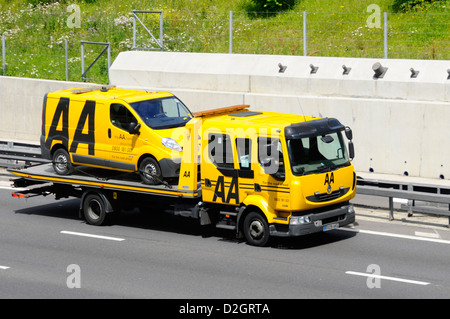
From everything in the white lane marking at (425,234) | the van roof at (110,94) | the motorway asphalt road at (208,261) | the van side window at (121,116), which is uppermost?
the van roof at (110,94)

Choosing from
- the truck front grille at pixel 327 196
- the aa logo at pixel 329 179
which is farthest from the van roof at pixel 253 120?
the truck front grille at pixel 327 196

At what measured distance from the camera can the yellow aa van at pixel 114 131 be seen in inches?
635

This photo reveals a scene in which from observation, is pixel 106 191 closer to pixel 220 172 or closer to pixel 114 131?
pixel 114 131

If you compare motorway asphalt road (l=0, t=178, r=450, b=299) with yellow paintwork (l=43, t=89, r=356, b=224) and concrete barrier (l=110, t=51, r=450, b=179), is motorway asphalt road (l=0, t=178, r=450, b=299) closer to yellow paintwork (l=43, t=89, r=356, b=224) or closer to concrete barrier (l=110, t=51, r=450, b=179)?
yellow paintwork (l=43, t=89, r=356, b=224)

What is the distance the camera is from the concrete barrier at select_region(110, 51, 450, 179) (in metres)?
19.4

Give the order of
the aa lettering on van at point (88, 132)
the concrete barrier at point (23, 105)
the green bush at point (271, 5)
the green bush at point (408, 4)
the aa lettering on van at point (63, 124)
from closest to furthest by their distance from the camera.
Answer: the aa lettering on van at point (88, 132)
the aa lettering on van at point (63, 124)
the concrete barrier at point (23, 105)
the green bush at point (408, 4)
the green bush at point (271, 5)

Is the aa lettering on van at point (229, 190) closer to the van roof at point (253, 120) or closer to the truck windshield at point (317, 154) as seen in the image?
the van roof at point (253, 120)

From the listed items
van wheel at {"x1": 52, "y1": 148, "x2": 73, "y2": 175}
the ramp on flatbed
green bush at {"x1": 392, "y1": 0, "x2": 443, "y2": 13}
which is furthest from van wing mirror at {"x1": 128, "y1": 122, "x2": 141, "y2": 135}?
green bush at {"x1": 392, "y1": 0, "x2": 443, "y2": 13}

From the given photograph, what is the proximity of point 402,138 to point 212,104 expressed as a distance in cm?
536

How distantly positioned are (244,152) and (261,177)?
53cm

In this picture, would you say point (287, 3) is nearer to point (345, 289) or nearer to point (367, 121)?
point (367, 121)

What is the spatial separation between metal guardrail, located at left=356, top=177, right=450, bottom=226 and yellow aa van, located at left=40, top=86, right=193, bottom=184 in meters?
3.83

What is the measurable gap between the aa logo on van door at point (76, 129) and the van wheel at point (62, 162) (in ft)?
0.67

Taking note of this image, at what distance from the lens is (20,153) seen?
819 inches
